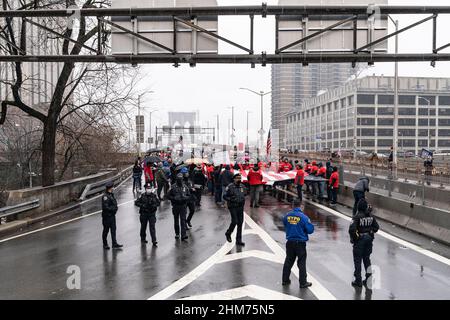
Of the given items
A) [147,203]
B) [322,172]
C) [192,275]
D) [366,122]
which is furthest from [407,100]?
[192,275]

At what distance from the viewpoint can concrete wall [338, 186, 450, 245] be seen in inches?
501

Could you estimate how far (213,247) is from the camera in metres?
11.9

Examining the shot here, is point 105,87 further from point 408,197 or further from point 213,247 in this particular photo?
point 408,197

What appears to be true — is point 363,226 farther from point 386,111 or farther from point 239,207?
point 386,111

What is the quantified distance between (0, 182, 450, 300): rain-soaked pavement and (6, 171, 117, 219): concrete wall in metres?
2.40

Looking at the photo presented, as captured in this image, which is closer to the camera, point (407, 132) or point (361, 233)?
point (361, 233)

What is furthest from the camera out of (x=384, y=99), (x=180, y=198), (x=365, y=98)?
(x=384, y=99)

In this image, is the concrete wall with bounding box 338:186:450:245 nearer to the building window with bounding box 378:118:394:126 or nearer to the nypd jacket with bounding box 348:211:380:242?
the nypd jacket with bounding box 348:211:380:242

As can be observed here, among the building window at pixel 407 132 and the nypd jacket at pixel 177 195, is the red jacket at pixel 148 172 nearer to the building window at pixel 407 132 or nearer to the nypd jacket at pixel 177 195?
the nypd jacket at pixel 177 195

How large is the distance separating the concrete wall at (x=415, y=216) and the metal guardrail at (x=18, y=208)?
1304cm

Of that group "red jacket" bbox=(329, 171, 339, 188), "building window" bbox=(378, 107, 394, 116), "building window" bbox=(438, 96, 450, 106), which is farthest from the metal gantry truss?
"building window" bbox=(438, 96, 450, 106)

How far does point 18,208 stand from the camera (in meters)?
16.2

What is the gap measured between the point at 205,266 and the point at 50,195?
456 inches

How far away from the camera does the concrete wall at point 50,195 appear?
16.7m
